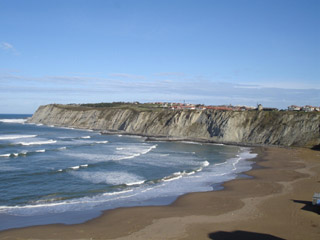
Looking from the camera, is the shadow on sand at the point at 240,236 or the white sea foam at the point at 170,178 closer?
the shadow on sand at the point at 240,236

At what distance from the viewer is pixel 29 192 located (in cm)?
2177

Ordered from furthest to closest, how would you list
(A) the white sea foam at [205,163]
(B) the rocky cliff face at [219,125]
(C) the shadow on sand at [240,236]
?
1. (B) the rocky cliff face at [219,125]
2. (A) the white sea foam at [205,163]
3. (C) the shadow on sand at [240,236]

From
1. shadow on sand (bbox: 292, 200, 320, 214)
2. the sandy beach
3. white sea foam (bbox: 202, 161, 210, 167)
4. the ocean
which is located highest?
shadow on sand (bbox: 292, 200, 320, 214)

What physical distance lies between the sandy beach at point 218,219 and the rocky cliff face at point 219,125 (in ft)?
110

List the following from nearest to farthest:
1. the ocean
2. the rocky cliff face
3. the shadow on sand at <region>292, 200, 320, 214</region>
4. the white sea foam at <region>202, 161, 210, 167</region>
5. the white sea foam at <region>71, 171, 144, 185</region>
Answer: the shadow on sand at <region>292, 200, 320, 214</region>, the ocean, the white sea foam at <region>71, 171, 144, 185</region>, the white sea foam at <region>202, 161, 210, 167</region>, the rocky cliff face

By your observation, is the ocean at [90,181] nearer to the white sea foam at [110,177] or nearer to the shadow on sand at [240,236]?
the white sea foam at [110,177]

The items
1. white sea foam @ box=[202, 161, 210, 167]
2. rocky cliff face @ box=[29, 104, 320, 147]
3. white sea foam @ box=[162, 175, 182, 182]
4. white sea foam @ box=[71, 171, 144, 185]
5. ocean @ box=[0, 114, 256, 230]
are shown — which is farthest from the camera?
rocky cliff face @ box=[29, 104, 320, 147]

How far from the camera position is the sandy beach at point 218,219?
14.6 metres

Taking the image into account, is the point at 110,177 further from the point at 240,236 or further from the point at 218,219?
the point at 240,236

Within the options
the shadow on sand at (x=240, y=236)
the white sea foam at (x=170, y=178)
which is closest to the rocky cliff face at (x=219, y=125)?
the white sea foam at (x=170, y=178)

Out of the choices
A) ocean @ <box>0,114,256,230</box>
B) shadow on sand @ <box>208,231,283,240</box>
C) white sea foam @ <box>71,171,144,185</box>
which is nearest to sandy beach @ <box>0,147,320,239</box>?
shadow on sand @ <box>208,231,283,240</box>

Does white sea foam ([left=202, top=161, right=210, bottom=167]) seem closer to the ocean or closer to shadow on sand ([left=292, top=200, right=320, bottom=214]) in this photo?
the ocean

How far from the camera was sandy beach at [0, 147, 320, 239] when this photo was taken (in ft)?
47.9

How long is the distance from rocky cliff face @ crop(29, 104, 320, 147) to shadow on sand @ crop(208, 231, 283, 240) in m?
43.8
